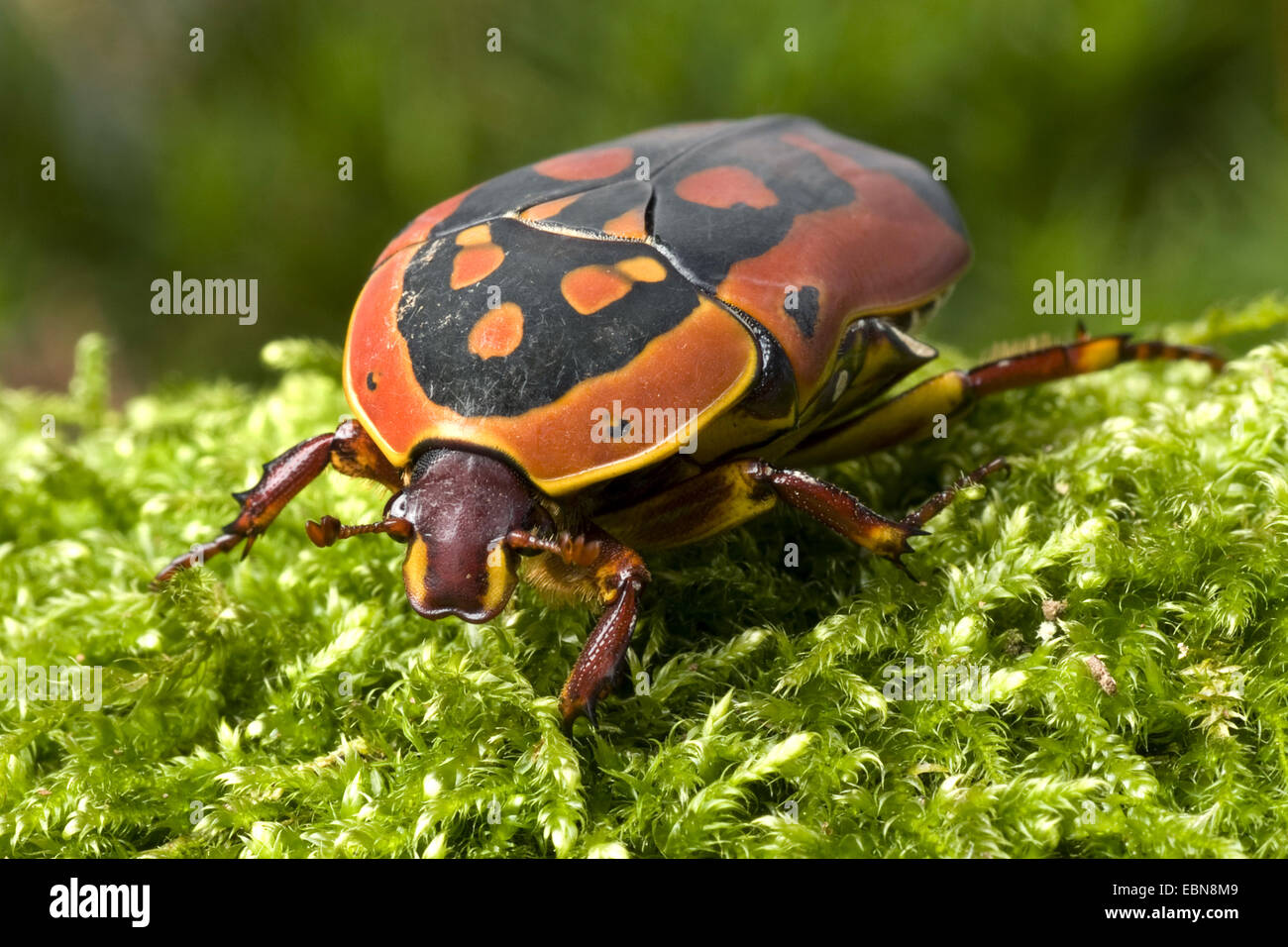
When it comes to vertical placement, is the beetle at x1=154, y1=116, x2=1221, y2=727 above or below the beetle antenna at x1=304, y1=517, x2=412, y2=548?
above

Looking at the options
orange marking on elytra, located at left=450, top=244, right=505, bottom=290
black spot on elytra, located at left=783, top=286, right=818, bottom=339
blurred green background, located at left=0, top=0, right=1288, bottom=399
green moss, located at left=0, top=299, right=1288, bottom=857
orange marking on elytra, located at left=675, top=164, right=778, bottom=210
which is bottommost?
green moss, located at left=0, top=299, right=1288, bottom=857

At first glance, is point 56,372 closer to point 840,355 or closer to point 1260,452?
point 840,355

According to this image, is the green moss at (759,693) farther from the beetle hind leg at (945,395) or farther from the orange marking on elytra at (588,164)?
the orange marking on elytra at (588,164)

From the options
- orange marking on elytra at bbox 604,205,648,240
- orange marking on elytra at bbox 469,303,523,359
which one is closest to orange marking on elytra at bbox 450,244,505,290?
orange marking on elytra at bbox 469,303,523,359

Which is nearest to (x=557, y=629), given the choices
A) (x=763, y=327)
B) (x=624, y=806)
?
(x=624, y=806)

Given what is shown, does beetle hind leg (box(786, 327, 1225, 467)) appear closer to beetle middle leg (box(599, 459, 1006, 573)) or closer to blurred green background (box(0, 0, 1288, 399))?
beetle middle leg (box(599, 459, 1006, 573))

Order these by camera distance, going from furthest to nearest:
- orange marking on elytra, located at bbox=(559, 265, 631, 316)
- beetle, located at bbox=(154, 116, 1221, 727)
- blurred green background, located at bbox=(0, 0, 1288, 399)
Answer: blurred green background, located at bbox=(0, 0, 1288, 399) → orange marking on elytra, located at bbox=(559, 265, 631, 316) → beetle, located at bbox=(154, 116, 1221, 727)

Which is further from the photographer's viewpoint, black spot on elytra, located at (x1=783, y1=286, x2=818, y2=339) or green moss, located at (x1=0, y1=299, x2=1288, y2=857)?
black spot on elytra, located at (x1=783, y1=286, x2=818, y2=339)
